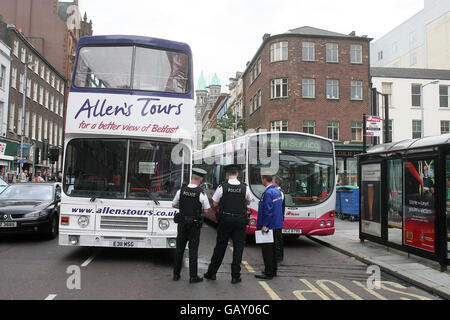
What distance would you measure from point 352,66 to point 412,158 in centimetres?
2768

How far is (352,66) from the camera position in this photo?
34.4 meters

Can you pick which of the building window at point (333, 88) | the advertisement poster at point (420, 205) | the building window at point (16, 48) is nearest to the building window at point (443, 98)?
the building window at point (333, 88)

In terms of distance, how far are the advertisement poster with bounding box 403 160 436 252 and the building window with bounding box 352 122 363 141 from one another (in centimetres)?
2579

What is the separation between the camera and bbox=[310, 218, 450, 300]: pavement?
22.6ft

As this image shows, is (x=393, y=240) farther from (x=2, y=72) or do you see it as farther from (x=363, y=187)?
(x=2, y=72)

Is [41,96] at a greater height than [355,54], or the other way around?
[355,54]

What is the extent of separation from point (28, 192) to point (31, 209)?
1.74 metres

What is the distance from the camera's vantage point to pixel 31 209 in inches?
407

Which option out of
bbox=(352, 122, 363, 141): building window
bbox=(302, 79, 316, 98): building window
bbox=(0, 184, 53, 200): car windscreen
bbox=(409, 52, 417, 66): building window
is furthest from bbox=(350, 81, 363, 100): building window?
bbox=(0, 184, 53, 200): car windscreen

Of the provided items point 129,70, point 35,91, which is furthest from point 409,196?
point 35,91

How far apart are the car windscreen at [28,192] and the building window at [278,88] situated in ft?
81.3

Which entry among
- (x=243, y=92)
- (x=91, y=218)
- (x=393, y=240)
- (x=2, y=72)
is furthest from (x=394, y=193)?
(x=243, y=92)

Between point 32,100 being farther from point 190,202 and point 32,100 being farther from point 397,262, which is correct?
point 397,262

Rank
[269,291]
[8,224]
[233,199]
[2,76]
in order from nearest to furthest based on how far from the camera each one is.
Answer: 1. [269,291]
2. [233,199]
3. [8,224]
4. [2,76]
